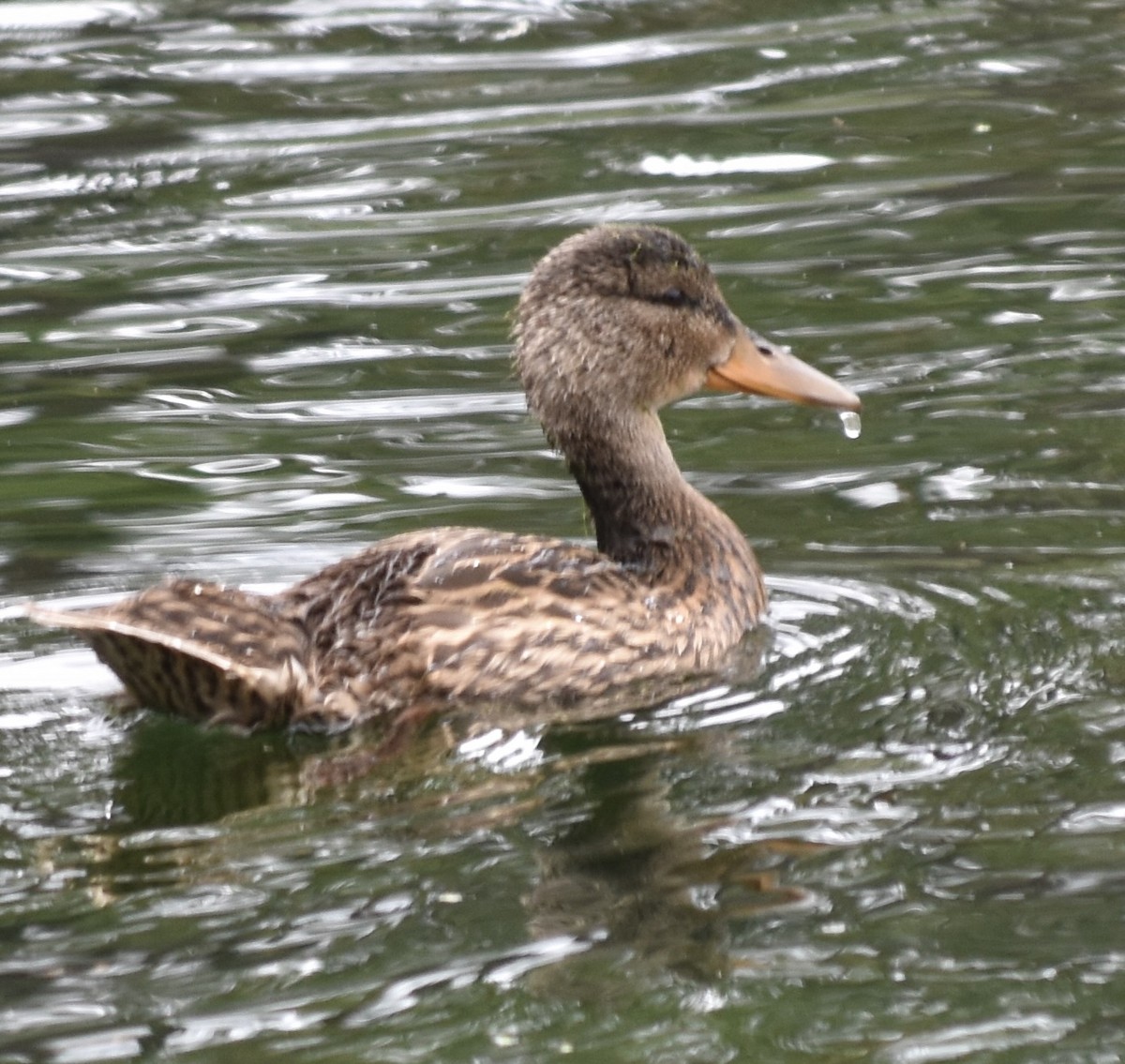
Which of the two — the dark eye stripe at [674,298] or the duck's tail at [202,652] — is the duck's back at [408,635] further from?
the dark eye stripe at [674,298]

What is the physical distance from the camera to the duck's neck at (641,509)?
7.50 metres

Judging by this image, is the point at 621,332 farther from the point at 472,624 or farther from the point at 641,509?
the point at 472,624

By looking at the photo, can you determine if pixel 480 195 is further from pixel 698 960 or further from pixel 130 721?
pixel 698 960

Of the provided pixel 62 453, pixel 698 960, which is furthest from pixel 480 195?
pixel 698 960

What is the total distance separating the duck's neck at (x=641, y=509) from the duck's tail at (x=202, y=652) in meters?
1.34

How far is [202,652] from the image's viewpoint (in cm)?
611

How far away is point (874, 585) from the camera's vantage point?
7562 mm

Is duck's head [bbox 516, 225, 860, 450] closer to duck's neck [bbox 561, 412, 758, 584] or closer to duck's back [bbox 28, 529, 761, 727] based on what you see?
duck's neck [bbox 561, 412, 758, 584]

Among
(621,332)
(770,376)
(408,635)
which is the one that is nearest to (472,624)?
(408,635)

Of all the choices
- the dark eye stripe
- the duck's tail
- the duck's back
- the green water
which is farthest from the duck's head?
the duck's tail

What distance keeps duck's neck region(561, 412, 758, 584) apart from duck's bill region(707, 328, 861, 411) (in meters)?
0.46

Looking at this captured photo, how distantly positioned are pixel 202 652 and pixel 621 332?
2.02 metres

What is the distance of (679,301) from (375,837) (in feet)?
8.17

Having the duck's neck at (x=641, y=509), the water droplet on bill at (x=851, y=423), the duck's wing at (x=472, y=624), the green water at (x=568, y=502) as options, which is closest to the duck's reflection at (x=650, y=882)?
the green water at (x=568, y=502)
